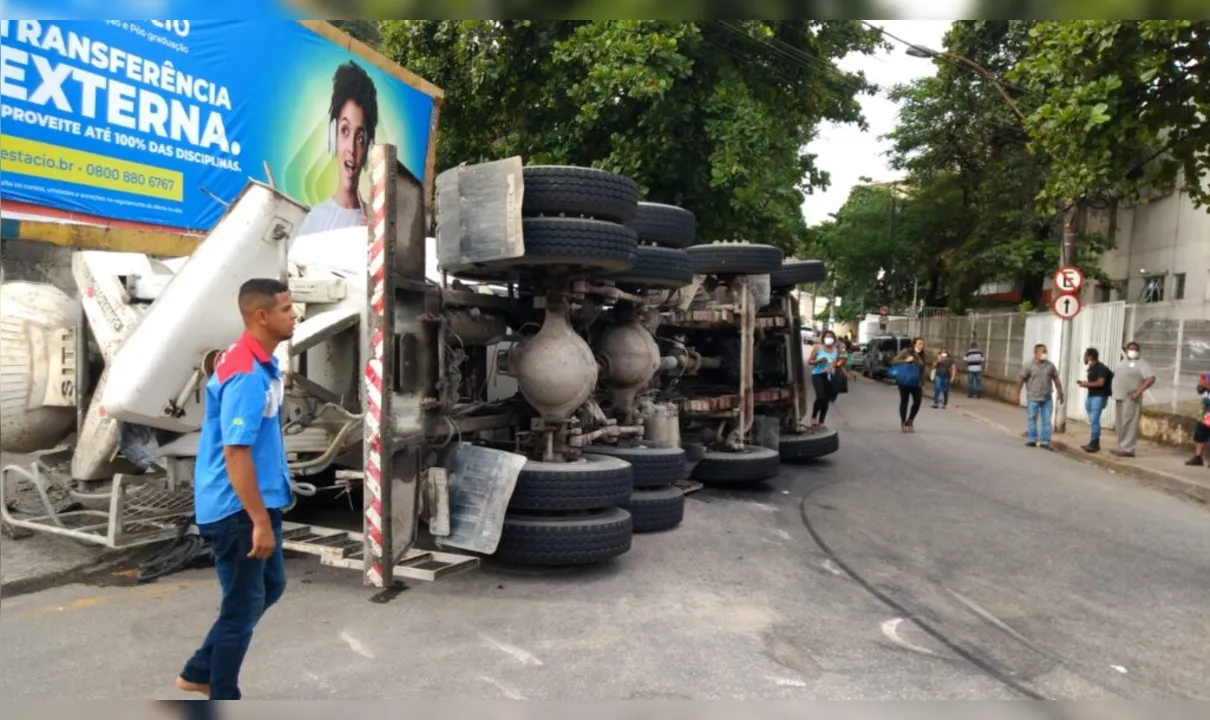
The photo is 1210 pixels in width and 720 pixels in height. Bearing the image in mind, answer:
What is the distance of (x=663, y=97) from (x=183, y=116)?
243 inches

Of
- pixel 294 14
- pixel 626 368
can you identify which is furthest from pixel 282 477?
pixel 626 368

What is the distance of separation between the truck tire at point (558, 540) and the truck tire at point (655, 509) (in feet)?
3.40

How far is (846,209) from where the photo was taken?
124ft

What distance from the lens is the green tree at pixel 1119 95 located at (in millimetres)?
7879

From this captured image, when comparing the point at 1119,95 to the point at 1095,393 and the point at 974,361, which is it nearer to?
the point at 1095,393

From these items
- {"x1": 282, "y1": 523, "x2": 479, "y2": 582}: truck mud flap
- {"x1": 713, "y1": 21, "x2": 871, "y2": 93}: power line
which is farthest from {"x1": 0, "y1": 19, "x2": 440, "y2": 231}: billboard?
{"x1": 713, "y1": 21, "x2": 871, "y2": 93}: power line

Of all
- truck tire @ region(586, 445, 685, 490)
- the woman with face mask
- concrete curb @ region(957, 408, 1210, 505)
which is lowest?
concrete curb @ region(957, 408, 1210, 505)

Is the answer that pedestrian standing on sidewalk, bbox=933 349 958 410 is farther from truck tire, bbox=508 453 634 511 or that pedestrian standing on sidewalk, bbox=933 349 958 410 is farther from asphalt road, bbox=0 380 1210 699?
truck tire, bbox=508 453 634 511

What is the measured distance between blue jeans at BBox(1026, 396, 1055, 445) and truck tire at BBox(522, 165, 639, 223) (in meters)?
11.4

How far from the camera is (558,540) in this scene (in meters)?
5.24

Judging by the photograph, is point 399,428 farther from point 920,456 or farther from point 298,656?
point 920,456

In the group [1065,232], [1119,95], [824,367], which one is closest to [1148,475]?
[824,367]

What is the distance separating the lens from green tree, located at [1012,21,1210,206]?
7879 mm

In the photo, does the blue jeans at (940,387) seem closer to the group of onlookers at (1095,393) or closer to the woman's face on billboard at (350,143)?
the group of onlookers at (1095,393)
